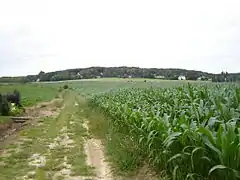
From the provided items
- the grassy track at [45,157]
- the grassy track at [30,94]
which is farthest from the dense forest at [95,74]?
the grassy track at [45,157]

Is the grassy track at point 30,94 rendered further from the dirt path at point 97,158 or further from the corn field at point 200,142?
the corn field at point 200,142

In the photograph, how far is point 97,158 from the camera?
1075 cm

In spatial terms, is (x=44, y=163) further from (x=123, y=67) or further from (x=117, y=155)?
(x=123, y=67)

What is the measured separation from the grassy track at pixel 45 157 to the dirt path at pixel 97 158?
7.8 inches

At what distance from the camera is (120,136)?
12.3 m

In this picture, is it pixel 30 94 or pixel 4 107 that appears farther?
pixel 30 94

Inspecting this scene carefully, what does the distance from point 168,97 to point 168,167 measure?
5.57 m

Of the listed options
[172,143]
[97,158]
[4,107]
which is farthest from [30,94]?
[172,143]

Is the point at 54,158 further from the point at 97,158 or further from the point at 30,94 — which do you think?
the point at 30,94

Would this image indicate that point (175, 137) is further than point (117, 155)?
No

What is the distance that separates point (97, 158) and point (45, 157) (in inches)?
60.0

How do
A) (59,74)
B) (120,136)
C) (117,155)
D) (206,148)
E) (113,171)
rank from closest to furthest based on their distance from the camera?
(206,148) → (113,171) → (117,155) → (120,136) → (59,74)

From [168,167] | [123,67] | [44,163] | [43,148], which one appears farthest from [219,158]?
[123,67]

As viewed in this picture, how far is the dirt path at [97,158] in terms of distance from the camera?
29.1 ft
